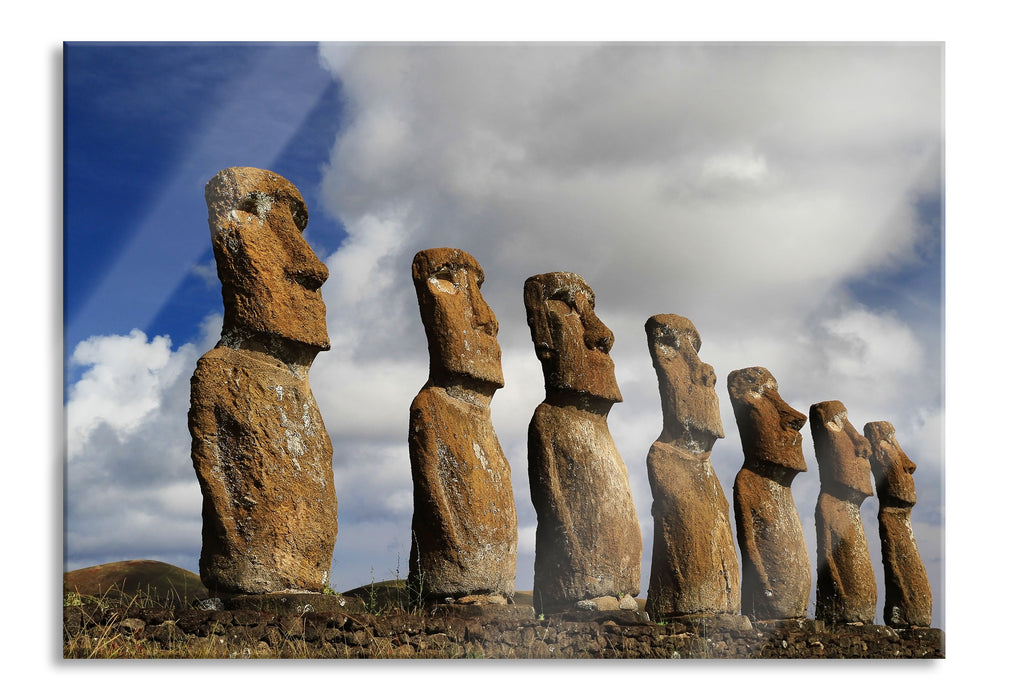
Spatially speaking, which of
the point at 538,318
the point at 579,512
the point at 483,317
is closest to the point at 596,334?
the point at 538,318

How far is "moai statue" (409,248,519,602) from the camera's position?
31.4 feet

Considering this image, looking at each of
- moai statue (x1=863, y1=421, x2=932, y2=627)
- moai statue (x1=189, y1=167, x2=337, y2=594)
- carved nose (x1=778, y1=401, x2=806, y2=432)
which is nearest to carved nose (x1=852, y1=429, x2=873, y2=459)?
moai statue (x1=863, y1=421, x2=932, y2=627)

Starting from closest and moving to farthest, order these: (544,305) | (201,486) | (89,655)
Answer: (89,655)
(201,486)
(544,305)

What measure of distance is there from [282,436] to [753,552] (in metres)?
6.14

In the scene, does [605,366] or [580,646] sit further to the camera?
[605,366]

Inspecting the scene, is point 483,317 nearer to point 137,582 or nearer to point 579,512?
point 579,512

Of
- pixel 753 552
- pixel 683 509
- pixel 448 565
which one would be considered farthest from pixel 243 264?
pixel 753 552

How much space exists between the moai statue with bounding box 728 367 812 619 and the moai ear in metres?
3.33

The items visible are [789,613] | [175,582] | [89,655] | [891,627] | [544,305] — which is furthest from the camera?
[891,627]

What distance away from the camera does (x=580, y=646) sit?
9516 mm

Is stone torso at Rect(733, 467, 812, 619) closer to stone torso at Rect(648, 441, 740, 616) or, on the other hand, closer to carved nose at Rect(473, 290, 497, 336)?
stone torso at Rect(648, 441, 740, 616)

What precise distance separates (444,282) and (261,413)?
240cm

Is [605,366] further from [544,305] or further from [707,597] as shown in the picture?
[707,597]

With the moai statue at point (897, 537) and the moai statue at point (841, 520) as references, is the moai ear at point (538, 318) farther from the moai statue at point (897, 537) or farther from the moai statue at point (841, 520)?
the moai statue at point (897, 537)
